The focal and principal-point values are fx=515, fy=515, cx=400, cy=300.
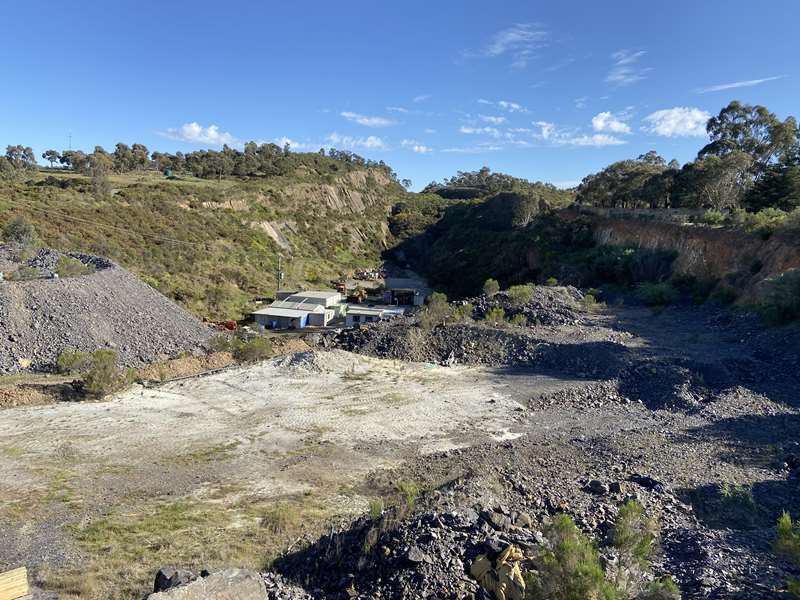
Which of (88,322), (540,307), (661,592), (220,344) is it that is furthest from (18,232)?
(661,592)

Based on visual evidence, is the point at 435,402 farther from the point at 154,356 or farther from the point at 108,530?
the point at 154,356

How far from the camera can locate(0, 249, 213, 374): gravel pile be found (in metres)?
17.4

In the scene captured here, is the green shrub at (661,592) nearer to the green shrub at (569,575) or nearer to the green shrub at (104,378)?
the green shrub at (569,575)

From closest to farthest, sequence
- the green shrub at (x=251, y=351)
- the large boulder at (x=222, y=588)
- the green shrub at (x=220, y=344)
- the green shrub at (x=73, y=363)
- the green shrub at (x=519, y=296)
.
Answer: the large boulder at (x=222, y=588), the green shrub at (x=73, y=363), the green shrub at (x=251, y=351), the green shrub at (x=220, y=344), the green shrub at (x=519, y=296)

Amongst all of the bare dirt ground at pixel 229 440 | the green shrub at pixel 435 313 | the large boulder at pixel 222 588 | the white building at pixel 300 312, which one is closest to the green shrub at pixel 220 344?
the bare dirt ground at pixel 229 440

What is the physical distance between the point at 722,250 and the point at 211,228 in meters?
41.0

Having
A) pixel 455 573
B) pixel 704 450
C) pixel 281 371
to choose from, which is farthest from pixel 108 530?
pixel 704 450

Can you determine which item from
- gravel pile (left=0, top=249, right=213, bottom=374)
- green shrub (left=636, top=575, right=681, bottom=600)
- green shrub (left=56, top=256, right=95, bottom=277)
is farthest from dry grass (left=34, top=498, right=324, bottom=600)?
green shrub (left=56, top=256, right=95, bottom=277)

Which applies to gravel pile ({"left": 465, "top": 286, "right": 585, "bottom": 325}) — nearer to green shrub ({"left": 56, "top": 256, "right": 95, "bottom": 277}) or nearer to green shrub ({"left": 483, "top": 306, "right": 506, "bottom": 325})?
green shrub ({"left": 483, "top": 306, "right": 506, "bottom": 325})

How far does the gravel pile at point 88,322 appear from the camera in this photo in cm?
1736

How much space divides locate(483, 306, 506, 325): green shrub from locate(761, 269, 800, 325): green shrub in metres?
10.4

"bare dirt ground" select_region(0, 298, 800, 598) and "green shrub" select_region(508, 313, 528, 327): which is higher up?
"green shrub" select_region(508, 313, 528, 327)

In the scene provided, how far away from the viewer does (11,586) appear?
6.08 meters

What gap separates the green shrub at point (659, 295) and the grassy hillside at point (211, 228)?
1006 inches
